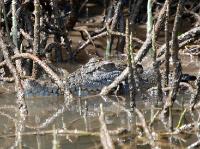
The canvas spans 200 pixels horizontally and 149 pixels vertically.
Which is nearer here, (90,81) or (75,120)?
(75,120)

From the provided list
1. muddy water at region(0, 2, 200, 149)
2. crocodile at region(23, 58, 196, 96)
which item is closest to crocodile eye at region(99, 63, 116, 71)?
crocodile at region(23, 58, 196, 96)

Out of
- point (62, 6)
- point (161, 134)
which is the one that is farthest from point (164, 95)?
point (62, 6)

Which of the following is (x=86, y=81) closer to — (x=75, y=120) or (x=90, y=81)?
(x=90, y=81)

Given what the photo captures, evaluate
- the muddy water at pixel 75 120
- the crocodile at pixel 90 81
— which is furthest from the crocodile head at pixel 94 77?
the muddy water at pixel 75 120

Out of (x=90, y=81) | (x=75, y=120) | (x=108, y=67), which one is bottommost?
(x=75, y=120)

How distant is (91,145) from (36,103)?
1.21m

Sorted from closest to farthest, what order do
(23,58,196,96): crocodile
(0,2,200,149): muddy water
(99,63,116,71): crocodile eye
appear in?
(0,2,200,149): muddy water → (23,58,196,96): crocodile → (99,63,116,71): crocodile eye

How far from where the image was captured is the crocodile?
428 centimetres

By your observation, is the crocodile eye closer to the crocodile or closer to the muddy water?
the crocodile

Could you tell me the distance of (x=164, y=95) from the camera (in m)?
3.71

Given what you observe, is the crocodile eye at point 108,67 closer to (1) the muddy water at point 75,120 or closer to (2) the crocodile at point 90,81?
(2) the crocodile at point 90,81

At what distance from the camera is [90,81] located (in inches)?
173

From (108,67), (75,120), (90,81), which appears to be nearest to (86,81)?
(90,81)

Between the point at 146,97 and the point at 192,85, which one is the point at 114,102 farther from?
the point at 192,85
